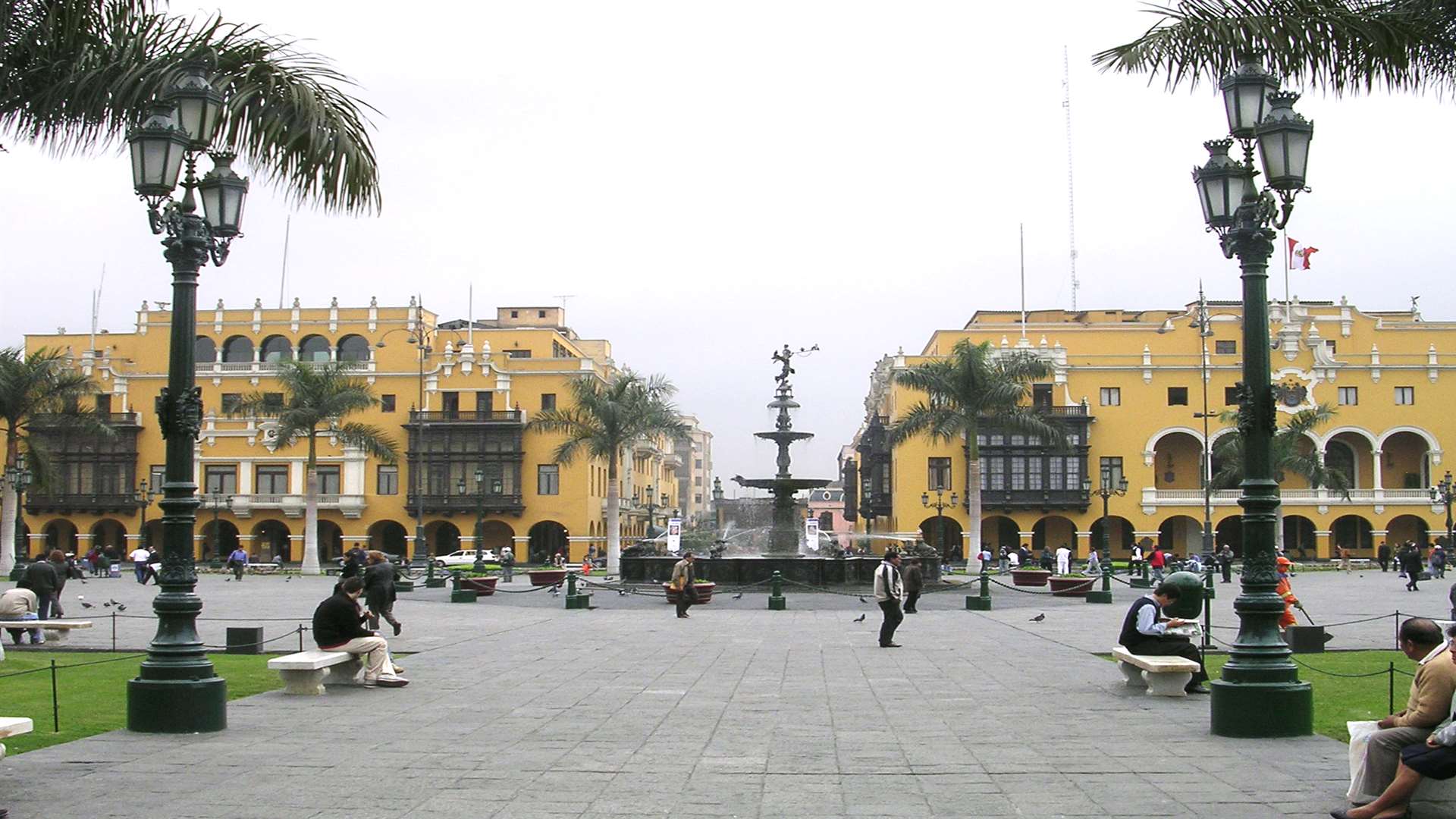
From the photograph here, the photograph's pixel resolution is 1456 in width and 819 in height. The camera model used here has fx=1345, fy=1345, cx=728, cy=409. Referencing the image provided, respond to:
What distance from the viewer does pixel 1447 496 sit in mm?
54156

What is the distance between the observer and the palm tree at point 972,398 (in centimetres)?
5050

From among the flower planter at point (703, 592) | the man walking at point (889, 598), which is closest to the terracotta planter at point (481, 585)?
the flower planter at point (703, 592)

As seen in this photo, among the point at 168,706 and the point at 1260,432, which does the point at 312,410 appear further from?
the point at 1260,432

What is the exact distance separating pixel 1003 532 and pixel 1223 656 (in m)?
53.7

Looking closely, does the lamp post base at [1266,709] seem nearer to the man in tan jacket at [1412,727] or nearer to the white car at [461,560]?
the man in tan jacket at [1412,727]

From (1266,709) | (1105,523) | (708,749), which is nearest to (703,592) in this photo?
(708,749)

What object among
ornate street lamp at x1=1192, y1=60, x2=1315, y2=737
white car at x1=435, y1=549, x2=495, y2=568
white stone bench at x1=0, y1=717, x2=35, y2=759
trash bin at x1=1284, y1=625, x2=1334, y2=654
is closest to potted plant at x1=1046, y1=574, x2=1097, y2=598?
trash bin at x1=1284, y1=625, x2=1334, y2=654

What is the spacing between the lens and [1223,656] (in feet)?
54.7

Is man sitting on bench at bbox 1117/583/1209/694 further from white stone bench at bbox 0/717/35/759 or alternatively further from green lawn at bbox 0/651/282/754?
white stone bench at bbox 0/717/35/759

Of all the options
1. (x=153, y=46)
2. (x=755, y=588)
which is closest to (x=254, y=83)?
(x=153, y=46)

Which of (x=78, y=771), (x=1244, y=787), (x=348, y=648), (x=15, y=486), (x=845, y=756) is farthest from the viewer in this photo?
(x=15, y=486)

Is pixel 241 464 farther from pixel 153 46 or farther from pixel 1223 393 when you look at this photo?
pixel 153 46

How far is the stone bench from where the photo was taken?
1734 cm

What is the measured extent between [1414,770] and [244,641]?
14.2 m
